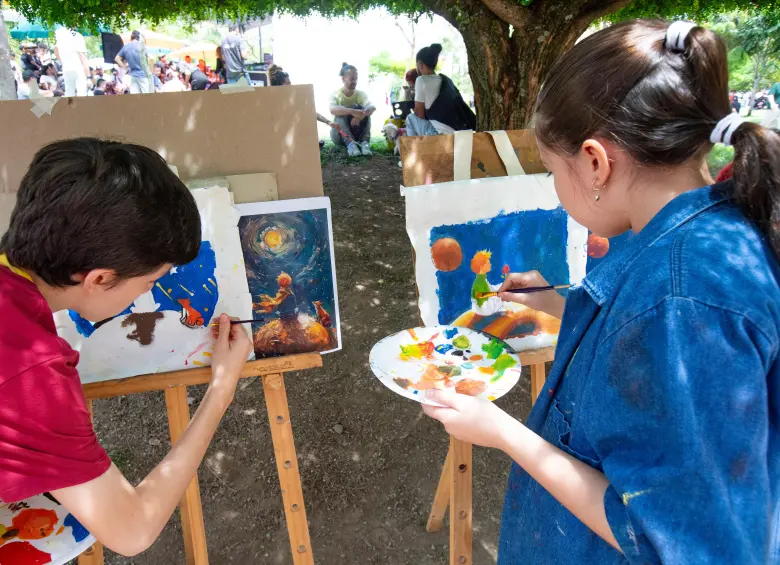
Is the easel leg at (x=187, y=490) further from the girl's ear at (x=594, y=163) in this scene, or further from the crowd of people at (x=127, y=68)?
the crowd of people at (x=127, y=68)

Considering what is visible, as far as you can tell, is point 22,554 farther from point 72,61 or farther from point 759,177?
point 72,61

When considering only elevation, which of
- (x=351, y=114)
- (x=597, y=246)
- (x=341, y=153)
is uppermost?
(x=597, y=246)

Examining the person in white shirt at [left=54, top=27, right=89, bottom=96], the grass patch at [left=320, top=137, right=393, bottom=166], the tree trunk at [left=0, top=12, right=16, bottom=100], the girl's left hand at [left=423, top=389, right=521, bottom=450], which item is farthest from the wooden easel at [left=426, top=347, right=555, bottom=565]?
the person in white shirt at [left=54, top=27, right=89, bottom=96]

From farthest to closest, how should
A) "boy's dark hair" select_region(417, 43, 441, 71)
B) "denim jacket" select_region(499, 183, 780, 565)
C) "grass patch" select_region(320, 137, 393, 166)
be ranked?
1. "grass patch" select_region(320, 137, 393, 166)
2. "boy's dark hair" select_region(417, 43, 441, 71)
3. "denim jacket" select_region(499, 183, 780, 565)

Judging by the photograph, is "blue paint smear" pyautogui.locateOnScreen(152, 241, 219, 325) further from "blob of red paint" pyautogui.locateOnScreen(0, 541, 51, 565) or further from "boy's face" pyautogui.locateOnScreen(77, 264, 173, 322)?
"blob of red paint" pyautogui.locateOnScreen(0, 541, 51, 565)

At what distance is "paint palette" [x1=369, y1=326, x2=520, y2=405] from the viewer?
4.77ft

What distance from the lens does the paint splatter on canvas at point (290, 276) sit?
1635mm

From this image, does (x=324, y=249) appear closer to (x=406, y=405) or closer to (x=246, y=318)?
(x=246, y=318)

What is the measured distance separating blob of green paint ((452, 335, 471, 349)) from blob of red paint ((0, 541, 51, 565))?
1132 mm

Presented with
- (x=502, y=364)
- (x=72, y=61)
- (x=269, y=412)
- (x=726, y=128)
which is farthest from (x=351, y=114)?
(x=726, y=128)

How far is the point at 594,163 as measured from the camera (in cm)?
89

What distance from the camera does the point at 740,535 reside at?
0.68m

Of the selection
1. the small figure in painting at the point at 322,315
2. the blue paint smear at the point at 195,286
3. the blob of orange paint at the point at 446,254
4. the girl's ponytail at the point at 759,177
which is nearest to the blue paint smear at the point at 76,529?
the blue paint smear at the point at 195,286

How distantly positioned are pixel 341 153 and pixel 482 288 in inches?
245
